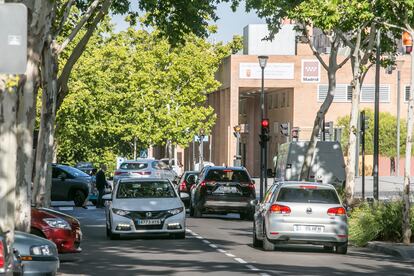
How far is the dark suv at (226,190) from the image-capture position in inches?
1617

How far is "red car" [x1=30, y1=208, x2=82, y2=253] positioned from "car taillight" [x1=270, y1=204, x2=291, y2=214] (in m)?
4.91

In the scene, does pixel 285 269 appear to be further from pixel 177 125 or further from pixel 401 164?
pixel 401 164

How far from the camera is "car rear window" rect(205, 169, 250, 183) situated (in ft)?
135

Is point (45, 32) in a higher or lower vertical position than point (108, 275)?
higher

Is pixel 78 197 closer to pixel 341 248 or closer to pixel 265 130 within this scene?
pixel 265 130

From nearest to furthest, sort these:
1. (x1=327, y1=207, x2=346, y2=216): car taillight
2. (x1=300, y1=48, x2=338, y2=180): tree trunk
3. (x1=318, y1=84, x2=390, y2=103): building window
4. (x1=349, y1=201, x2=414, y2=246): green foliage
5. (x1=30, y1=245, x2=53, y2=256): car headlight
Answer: (x1=30, y1=245, x2=53, y2=256): car headlight < (x1=327, y1=207, x2=346, y2=216): car taillight < (x1=349, y1=201, x2=414, y2=246): green foliage < (x1=300, y1=48, x2=338, y2=180): tree trunk < (x1=318, y1=84, x2=390, y2=103): building window

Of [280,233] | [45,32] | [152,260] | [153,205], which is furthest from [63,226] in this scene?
[153,205]

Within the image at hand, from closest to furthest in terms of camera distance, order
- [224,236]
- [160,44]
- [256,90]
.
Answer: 1. [224,236]
2. [160,44]
3. [256,90]

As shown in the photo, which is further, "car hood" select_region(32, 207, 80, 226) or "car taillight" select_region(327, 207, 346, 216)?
"car taillight" select_region(327, 207, 346, 216)

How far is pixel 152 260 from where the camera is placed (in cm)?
2361

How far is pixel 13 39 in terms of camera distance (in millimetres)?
12484

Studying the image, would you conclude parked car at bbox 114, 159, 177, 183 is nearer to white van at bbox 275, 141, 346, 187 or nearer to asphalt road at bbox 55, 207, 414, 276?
white van at bbox 275, 141, 346, 187

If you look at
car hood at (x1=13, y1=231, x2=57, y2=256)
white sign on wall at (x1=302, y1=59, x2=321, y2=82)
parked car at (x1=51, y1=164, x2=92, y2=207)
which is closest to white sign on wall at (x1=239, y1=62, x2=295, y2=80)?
white sign on wall at (x1=302, y1=59, x2=321, y2=82)

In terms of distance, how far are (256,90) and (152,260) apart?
7957 cm
